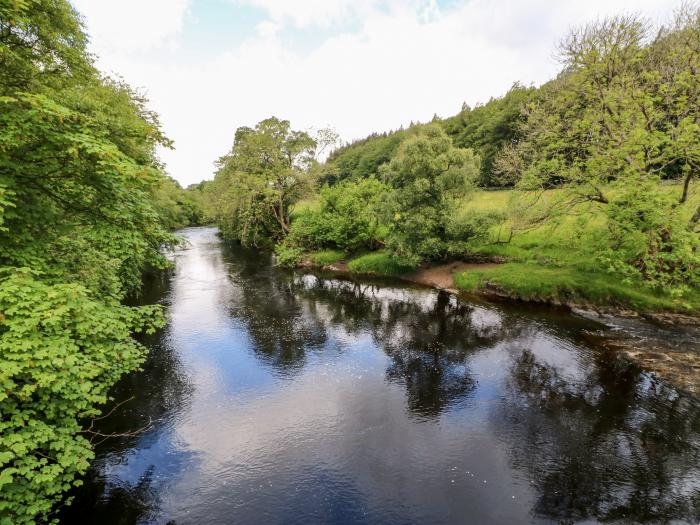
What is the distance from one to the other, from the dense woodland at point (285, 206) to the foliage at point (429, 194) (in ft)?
0.59

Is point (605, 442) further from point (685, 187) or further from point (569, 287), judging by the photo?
point (685, 187)

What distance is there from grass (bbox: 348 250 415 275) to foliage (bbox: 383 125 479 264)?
328 centimetres

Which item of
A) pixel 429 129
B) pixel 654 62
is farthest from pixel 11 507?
pixel 654 62

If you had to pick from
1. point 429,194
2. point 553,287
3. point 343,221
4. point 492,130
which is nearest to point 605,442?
point 553,287

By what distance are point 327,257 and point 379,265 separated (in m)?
8.85

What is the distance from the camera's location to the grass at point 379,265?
4067cm

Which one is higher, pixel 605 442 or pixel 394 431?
pixel 394 431

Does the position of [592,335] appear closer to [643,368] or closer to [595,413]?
[643,368]

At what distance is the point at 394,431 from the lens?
15172mm

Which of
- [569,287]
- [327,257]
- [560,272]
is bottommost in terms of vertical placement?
[569,287]

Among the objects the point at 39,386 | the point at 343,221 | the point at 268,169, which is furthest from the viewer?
the point at 268,169

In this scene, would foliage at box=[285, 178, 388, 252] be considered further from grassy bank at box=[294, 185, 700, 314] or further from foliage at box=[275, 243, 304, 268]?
grassy bank at box=[294, 185, 700, 314]

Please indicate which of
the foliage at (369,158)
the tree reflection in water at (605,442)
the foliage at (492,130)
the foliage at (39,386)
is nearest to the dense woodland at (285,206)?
the foliage at (39,386)

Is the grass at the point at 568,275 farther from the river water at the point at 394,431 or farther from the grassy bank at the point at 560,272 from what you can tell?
the river water at the point at 394,431
